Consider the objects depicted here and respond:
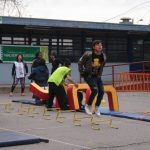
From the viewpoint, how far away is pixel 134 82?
26344mm

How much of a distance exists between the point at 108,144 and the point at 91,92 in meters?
4.41

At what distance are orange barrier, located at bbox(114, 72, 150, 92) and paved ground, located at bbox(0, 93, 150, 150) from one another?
11.3 metres

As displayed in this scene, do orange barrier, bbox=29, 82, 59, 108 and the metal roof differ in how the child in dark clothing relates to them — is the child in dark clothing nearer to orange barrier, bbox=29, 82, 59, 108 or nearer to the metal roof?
orange barrier, bbox=29, 82, 59, 108

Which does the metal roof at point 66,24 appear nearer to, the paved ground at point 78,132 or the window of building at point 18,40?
the window of building at point 18,40

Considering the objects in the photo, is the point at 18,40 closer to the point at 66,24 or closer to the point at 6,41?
the point at 6,41

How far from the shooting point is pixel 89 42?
30.5 m

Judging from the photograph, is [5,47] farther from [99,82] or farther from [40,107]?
[99,82]

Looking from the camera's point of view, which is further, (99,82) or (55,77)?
(55,77)

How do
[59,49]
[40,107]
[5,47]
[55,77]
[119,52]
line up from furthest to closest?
[119,52], [59,49], [5,47], [40,107], [55,77]

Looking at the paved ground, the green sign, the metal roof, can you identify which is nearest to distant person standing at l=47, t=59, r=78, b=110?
the paved ground

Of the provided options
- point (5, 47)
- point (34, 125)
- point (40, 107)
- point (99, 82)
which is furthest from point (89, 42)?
point (34, 125)

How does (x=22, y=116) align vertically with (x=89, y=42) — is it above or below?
below

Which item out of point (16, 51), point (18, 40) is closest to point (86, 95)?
point (16, 51)

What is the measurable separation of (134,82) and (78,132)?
1537 cm
